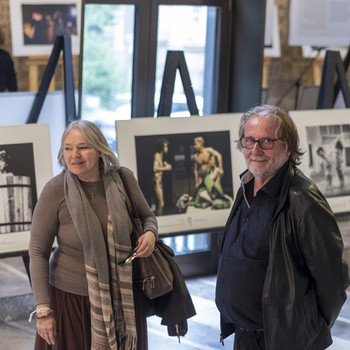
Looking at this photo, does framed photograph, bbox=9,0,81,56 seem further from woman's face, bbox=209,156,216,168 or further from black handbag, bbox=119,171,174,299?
black handbag, bbox=119,171,174,299

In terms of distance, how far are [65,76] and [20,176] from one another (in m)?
0.79

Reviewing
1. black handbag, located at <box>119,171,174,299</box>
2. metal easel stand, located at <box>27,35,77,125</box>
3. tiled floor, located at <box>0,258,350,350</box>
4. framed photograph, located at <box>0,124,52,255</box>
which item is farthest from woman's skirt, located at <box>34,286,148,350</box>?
metal easel stand, located at <box>27,35,77,125</box>

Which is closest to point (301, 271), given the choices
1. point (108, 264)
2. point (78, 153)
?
point (108, 264)

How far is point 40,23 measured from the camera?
12.8ft

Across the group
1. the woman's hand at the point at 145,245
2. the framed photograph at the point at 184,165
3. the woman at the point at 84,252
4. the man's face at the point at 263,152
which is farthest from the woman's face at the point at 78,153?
the framed photograph at the point at 184,165

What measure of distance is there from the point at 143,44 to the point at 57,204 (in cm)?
231

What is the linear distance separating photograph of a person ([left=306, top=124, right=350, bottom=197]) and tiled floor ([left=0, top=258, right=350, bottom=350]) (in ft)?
2.89

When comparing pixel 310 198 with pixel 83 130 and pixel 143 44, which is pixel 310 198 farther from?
pixel 143 44

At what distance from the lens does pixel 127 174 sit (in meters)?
2.63

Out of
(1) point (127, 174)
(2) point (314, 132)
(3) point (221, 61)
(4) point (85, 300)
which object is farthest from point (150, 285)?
(3) point (221, 61)

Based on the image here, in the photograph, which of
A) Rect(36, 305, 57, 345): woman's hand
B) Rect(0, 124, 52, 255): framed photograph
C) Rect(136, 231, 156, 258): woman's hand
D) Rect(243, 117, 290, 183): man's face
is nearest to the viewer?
Rect(243, 117, 290, 183): man's face

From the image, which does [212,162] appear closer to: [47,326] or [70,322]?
[70,322]

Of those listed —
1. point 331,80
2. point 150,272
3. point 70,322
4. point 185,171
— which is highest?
point 331,80

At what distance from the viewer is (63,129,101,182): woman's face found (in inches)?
95.8
